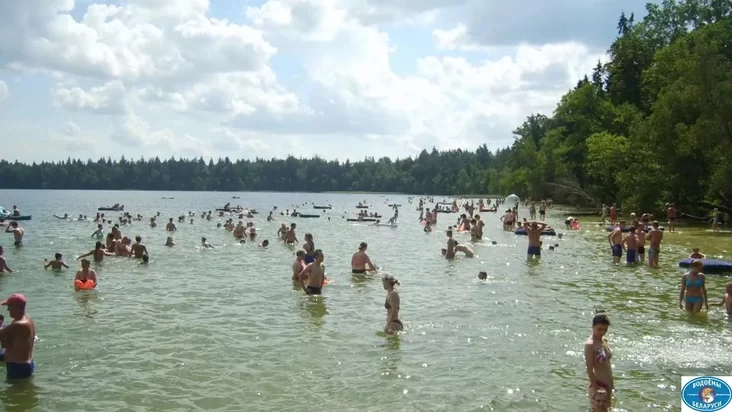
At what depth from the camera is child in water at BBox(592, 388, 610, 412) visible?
7121 millimetres

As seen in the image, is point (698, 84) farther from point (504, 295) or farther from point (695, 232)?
point (504, 295)

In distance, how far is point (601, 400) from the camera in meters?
7.14

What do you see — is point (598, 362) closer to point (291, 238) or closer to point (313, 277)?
point (313, 277)

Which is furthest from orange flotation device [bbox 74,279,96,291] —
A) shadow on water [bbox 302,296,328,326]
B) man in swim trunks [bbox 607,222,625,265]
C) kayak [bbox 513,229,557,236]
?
kayak [bbox 513,229,557,236]

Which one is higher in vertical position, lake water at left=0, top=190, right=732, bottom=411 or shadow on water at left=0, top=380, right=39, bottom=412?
lake water at left=0, top=190, right=732, bottom=411

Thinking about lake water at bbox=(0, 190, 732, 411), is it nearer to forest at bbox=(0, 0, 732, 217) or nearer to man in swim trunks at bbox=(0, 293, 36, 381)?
man in swim trunks at bbox=(0, 293, 36, 381)

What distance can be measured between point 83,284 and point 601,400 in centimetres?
1466

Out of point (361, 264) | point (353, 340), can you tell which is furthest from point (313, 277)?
point (353, 340)

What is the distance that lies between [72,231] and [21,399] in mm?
36484

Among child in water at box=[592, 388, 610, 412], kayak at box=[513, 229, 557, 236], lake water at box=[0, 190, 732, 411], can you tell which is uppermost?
kayak at box=[513, 229, 557, 236]

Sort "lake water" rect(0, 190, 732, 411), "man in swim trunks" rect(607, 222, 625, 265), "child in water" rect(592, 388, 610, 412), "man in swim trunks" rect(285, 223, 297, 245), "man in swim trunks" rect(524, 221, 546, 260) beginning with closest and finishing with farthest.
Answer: "child in water" rect(592, 388, 610, 412) < "lake water" rect(0, 190, 732, 411) < "man in swim trunks" rect(607, 222, 625, 265) < "man in swim trunks" rect(524, 221, 546, 260) < "man in swim trunks" rect(285, 223, 297, 245)

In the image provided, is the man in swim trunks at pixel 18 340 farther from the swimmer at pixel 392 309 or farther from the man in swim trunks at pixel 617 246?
the man in swim trunks at pixel 617 246

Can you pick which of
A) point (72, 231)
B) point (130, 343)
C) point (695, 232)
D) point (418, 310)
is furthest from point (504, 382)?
point (72, 231)

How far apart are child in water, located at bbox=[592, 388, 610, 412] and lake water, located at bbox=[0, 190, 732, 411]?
1496mm
